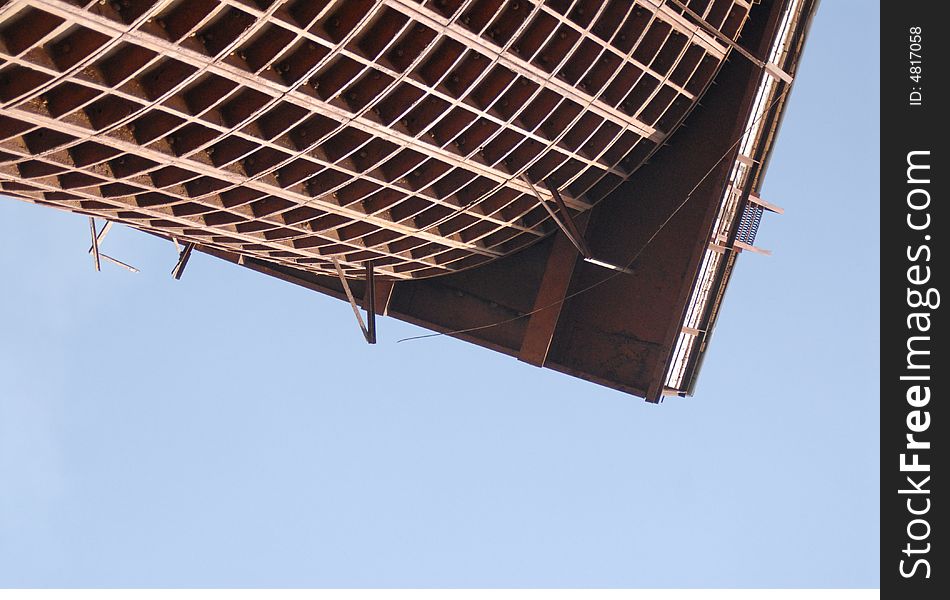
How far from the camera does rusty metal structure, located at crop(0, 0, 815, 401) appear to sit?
51.4 ft

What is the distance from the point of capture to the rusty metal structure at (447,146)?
15664 mm

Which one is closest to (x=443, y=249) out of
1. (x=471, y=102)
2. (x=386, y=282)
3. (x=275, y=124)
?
(x=386, y=282)

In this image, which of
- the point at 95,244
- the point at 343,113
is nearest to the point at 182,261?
the point at 95,244

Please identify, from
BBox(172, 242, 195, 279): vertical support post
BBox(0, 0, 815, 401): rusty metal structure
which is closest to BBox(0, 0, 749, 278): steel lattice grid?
BBox(0, 0, 815, 401): rusty metal structure

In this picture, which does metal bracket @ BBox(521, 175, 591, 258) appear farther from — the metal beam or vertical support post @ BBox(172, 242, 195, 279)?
vertical support post @ BBox(172, 242, 195, 279)

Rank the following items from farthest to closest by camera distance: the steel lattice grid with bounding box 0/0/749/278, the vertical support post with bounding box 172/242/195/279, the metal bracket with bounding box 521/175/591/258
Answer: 1. the vertical support post with bounding box 172/242/195/279
2. the metal bracket with bounding box 521/175/591/258
3. the steel lattice grid with bounding box 0/0/749/278

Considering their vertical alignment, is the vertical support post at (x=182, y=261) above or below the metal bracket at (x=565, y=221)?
below

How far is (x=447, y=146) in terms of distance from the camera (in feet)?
70.6

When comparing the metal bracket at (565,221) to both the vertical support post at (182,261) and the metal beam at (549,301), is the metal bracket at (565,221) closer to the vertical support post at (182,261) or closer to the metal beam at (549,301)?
the metal beam at (549,301)

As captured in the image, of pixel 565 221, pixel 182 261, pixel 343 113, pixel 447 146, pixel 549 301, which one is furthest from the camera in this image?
pixel 182 261

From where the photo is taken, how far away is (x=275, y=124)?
18.3 metres

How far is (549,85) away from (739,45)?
19.1 feet

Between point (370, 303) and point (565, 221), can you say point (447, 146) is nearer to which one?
point (565, 221)

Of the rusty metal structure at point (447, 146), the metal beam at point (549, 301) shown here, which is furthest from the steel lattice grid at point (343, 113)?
the metal beam at point (549, 301)
